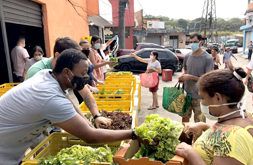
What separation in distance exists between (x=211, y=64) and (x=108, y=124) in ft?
8.11

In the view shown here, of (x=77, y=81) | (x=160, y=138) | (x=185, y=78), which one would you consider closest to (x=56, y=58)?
(x=77, y=81)

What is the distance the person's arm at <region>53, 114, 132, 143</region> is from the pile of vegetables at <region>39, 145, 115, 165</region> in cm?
18

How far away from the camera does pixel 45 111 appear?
1.77 meters

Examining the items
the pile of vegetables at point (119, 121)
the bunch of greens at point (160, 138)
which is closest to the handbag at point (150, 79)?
the pile of vegetables at point (119, 121)

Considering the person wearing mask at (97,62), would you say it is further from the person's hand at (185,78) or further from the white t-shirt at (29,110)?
the white t-shirt at (29,110)

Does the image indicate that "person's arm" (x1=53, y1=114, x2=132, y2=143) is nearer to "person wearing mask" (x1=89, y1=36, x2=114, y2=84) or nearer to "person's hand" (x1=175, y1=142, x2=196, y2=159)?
"person's hand" (x1=175, y1=142, x2=196, y2=159)

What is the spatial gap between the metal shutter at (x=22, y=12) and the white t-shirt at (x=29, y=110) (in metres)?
4.71

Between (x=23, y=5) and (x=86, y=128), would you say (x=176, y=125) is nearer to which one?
(x=86, y=128)

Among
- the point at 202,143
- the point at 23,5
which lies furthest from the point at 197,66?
Answer: the point at 23,5

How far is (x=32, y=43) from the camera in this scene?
8.20 m

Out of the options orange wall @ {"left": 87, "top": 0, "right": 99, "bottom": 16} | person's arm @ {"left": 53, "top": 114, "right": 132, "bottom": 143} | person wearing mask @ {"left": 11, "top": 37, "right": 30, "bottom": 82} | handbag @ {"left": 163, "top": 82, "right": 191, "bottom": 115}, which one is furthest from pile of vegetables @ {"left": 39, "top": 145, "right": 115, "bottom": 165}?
orange wall @ {"left": 87, "top": 0, "right": 99, "bottom": 16}

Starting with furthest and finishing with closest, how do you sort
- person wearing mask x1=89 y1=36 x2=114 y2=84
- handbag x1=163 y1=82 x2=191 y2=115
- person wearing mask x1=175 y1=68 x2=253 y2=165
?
person wearing mask x1=89 y1=36 x2=114 y2=84
handbag x1=163 y1=82 x2=191 y2=115
person wearing mask x1=175 y1=68 x2=253 y2=165

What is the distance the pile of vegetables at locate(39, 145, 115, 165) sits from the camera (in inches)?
71.0

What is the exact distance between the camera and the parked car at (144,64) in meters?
13.3
